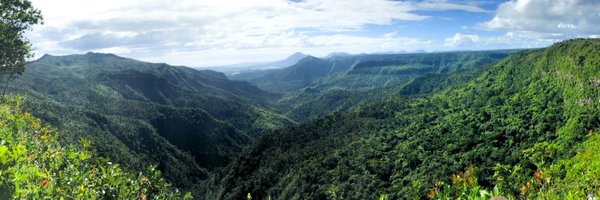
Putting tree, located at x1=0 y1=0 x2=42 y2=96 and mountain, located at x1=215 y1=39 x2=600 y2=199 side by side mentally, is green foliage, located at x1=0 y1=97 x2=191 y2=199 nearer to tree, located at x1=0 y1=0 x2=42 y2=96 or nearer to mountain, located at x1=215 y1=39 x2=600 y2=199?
tree, located at x1=0 y1=0 x2=42 y2=96

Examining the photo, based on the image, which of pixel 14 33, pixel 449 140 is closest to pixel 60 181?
pixel 14 33

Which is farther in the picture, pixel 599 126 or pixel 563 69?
pixel 563 69

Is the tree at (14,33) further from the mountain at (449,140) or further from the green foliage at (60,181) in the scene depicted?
the mountain at (449,140)

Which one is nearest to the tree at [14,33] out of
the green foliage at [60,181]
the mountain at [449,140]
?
the green foliage at [60,181]

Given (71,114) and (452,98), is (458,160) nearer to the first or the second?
(452,98)

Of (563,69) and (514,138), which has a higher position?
(563,69)

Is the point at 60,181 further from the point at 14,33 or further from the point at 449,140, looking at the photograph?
the point at 449,140

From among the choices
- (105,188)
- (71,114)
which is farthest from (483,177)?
(71,114)

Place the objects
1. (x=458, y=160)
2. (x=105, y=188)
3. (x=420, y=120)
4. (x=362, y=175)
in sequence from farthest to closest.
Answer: (x=420, y=120), (x=362, y=175), (x=458, y=160), (x=105, y=188)
